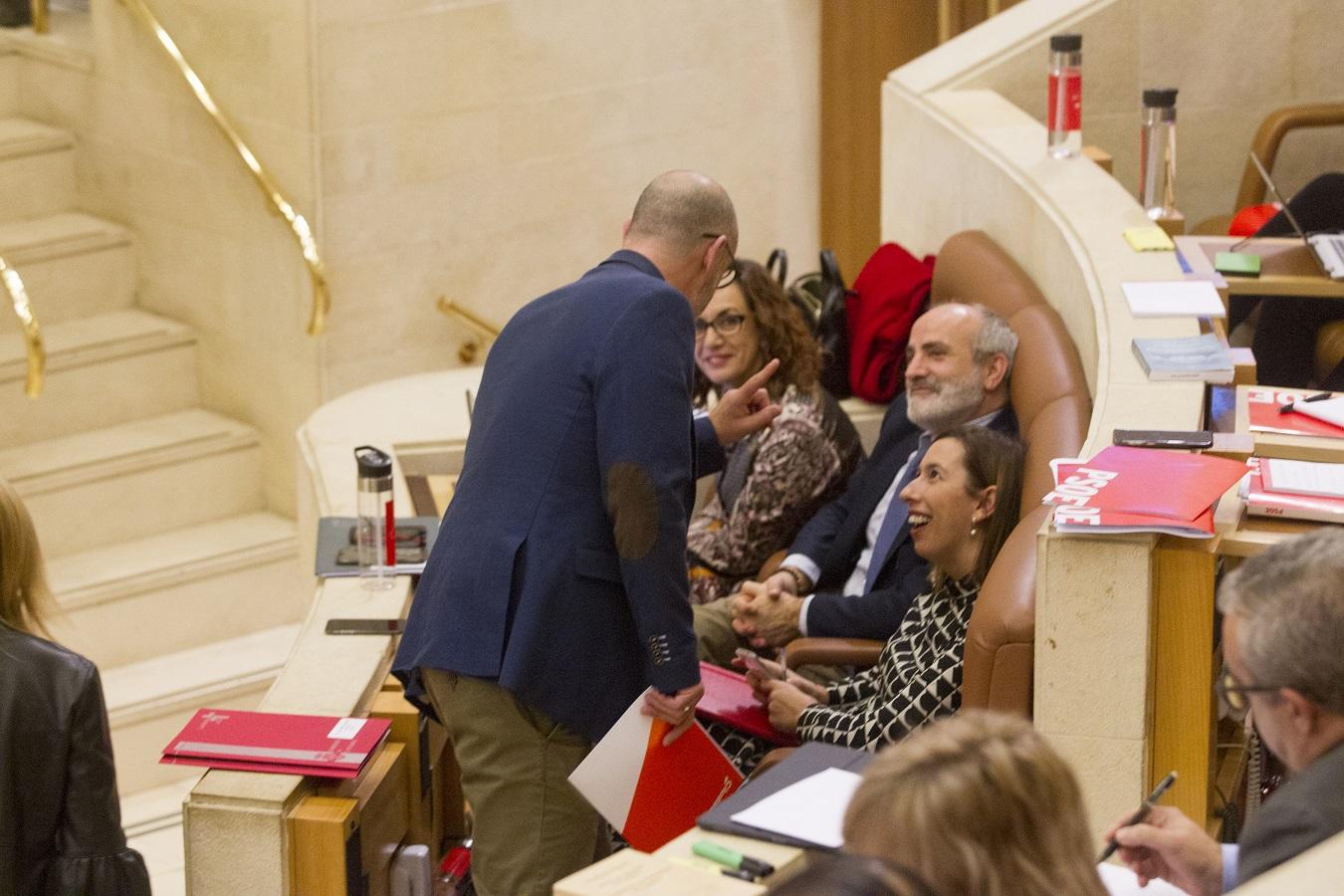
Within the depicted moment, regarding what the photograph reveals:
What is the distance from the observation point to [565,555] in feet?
9.07

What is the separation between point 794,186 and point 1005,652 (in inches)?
176

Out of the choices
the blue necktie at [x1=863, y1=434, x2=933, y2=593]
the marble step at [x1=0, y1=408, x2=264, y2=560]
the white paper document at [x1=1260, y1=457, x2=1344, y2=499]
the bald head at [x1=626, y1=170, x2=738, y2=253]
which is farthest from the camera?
the marble step at [x1=0, y1=408, x2=264, y2=560]

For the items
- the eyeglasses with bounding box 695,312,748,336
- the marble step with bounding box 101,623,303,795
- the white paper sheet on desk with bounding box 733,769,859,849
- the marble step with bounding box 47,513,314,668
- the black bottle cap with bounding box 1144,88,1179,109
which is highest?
the black bottle cap with bounding box 1144,88,1179,109

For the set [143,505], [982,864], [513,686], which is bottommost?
[143,505]

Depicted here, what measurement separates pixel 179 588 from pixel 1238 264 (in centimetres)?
323

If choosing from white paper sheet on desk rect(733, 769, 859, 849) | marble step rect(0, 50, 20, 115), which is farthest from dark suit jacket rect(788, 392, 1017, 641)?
marble step rect(0, 50, 20, 115)

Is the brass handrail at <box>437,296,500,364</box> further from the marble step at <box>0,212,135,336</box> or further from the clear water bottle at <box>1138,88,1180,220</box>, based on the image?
the clear water bottle at <box>1138,88,1180,220</box>

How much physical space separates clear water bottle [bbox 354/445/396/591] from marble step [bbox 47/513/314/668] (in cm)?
138

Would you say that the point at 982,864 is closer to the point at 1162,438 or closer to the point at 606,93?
the point at 1162,438

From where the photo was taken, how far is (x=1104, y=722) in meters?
2.55

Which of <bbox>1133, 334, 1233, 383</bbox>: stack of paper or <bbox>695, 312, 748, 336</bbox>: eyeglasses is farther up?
<bbox>1133, 334, 1233, 383</bbox>: stack of paper

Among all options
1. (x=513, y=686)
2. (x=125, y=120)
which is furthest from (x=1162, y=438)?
(x=125, y=120)

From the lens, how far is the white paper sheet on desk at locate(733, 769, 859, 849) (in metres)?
2.18

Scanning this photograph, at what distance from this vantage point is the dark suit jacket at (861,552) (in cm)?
369
